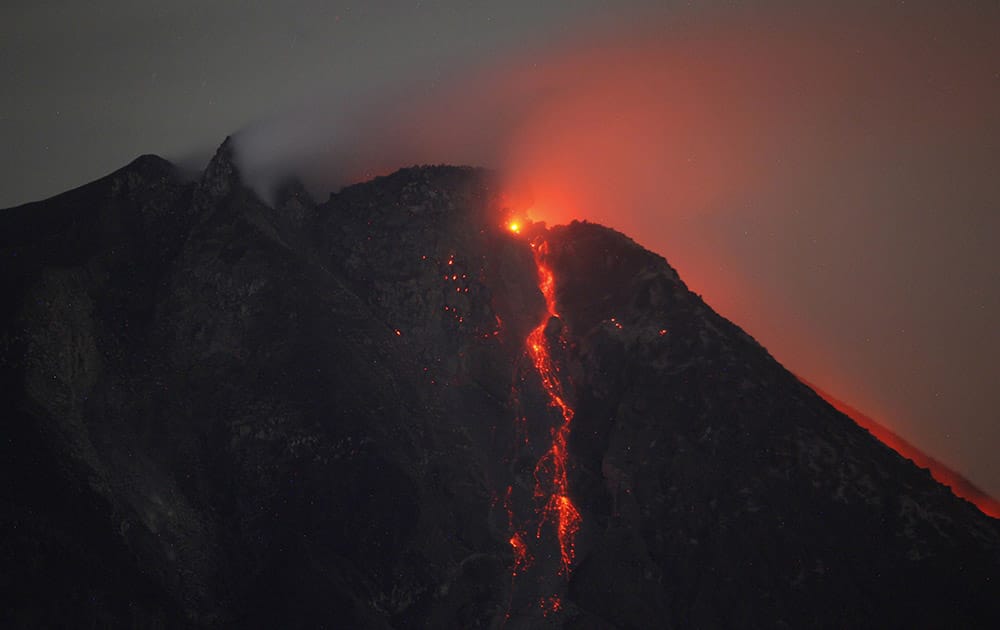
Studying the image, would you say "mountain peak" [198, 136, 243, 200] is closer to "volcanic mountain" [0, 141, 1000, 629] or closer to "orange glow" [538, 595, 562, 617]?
"volcanic mountain" [0, 141, 1000, 629]

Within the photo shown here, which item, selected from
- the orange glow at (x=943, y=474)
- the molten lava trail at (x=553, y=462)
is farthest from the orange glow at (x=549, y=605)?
the orange glow at (x=943, y=474)

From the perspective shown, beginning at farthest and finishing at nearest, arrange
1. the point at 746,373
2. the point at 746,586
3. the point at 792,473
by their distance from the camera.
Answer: the point at 746,373 < the point at 792,473 < the point at 746,586

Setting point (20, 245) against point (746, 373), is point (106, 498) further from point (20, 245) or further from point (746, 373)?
point (746, 373)

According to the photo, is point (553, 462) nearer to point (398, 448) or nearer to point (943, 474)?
point (398, 448)

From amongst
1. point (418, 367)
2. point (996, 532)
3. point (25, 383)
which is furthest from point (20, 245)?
point (996, 532)

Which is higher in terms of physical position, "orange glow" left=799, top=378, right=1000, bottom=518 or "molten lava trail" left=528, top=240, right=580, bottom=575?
"orange glow" left=799, top=378, right=1000, bottom=518

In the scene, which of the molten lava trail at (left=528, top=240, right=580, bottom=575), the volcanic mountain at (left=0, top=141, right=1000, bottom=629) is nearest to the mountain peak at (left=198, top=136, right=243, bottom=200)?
the volcanic mountain at (left=0, top=141, right=1000, bottom=629)
